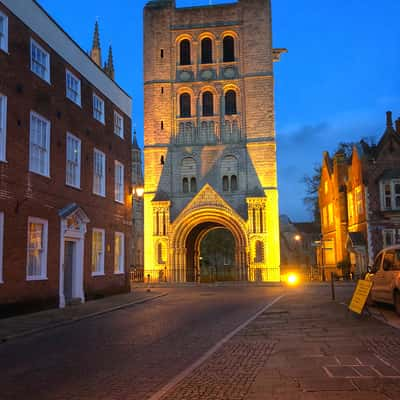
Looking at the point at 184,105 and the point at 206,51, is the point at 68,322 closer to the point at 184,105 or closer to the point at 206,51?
the point at 184,105

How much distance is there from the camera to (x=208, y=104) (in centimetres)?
4759

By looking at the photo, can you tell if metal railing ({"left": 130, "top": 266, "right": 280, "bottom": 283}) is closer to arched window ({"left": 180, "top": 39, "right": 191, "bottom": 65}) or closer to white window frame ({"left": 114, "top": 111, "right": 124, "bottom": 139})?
white window frame ({"left": 114, "top": 111, "right": 124, "bottom": 139})

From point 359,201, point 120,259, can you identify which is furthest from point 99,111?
point 359,201

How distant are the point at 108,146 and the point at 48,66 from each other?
6401mm

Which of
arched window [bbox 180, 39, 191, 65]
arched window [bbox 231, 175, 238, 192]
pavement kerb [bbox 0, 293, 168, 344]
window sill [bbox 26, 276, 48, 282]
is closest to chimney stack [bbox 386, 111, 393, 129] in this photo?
arched window [bbox 231, 175, 238, 192]

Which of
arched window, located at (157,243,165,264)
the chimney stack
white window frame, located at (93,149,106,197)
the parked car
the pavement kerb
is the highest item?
Result: the chimney stack

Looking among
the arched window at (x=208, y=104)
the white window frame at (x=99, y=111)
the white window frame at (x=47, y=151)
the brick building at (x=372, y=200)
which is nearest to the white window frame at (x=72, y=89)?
the white window frame at (x=99, y=111)

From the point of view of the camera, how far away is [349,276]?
40.1 meters

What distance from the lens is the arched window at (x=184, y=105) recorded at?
4772cm

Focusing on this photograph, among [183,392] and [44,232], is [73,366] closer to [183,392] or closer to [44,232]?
[183,392]

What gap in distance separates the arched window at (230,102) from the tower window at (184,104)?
347 cm

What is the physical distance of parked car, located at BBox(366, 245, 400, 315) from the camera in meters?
14.6

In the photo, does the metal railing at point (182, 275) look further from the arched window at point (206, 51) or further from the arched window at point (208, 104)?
the arched window at point (206, 51)

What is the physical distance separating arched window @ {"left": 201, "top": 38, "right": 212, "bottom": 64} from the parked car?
34.9 meters
